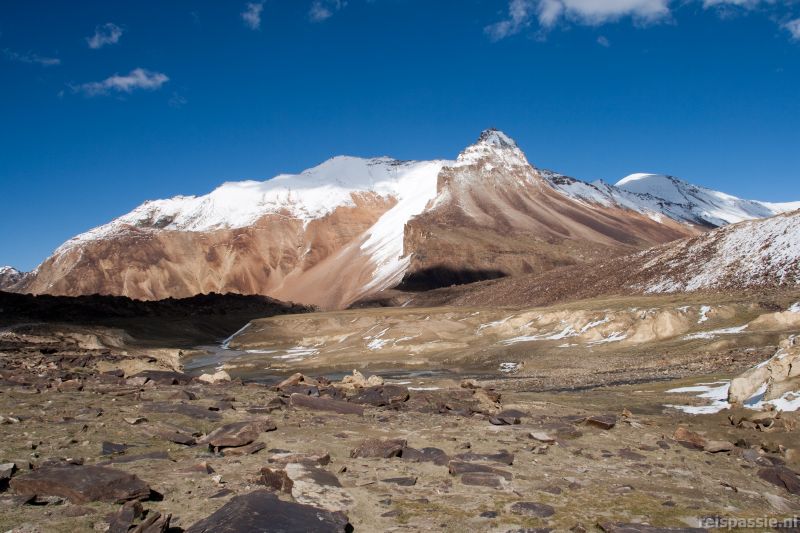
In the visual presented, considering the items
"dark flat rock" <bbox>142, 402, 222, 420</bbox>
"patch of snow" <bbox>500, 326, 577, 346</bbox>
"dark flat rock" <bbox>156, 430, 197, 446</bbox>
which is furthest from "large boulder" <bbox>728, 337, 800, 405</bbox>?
"patch of snow" <bbox>500, 326, 577, 346</bbox>

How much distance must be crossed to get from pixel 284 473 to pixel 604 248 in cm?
19777

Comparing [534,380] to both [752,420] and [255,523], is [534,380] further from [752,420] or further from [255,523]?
[255,523]

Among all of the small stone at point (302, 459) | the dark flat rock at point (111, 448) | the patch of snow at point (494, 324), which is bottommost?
the small stone at point (302, 459)

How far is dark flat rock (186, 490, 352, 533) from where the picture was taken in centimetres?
760

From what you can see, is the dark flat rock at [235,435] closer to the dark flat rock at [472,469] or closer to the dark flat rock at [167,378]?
the dark flat rock at [472,469]

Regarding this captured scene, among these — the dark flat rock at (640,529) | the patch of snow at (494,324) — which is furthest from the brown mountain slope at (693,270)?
the dark flat rock at (640,529)

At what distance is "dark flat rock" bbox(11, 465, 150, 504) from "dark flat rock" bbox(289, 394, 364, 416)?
28.2ft

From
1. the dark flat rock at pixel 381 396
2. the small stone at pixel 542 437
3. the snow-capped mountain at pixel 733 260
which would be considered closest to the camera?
the small stone at pixel 542 437

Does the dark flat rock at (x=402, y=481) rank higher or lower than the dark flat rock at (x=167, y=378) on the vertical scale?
lower

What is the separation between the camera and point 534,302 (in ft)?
320

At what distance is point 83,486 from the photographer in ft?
29.1

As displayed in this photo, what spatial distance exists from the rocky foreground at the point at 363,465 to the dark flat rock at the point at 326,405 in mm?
56

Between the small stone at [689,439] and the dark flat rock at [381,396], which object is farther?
the dark flat rock at [381,396]

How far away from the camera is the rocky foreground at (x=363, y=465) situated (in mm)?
8633
